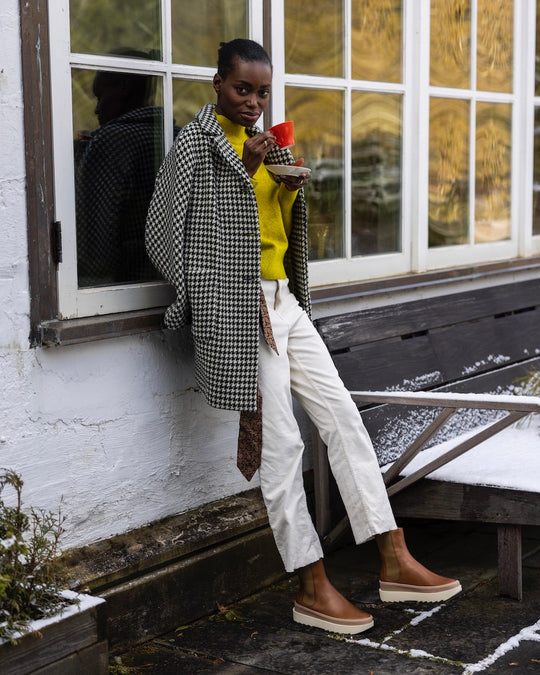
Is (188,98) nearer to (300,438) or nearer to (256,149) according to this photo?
(256,149)

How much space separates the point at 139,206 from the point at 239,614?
135 centimetres

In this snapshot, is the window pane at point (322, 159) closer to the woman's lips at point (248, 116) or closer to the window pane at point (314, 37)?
the window pane at point (314, 37)

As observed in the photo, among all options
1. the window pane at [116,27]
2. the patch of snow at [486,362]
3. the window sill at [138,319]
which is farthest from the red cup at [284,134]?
the patch of snow at [486,362]

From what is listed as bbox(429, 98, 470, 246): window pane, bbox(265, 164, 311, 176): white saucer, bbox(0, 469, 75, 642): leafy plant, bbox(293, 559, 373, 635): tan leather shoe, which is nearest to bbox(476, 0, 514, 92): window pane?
bbox(429, 98, 470, 246): window pane

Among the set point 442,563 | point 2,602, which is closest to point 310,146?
point 442,563

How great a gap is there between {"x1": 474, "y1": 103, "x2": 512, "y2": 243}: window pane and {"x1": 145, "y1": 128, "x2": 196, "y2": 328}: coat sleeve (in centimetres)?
223

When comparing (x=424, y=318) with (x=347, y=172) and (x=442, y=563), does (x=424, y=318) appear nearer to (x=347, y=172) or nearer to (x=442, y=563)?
(x=347, y=172)

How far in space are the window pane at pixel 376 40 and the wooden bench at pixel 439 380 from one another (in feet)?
3.13

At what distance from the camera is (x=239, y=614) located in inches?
139

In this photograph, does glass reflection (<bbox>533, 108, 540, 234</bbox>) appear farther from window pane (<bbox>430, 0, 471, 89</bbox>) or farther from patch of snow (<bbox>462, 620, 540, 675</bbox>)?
patch of snow (<bbox>462, 620, 540, 675</bbox>)

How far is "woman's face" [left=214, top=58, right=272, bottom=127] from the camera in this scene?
125 inches

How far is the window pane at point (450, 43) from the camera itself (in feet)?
15.3

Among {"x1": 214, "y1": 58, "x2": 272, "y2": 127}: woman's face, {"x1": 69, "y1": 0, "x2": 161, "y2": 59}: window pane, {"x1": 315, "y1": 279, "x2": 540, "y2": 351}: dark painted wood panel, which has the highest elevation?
{"x1": 69, "y1": 0, "x2": 161, "y2": 59}: window pane

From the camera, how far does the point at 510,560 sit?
3572 millimetres
